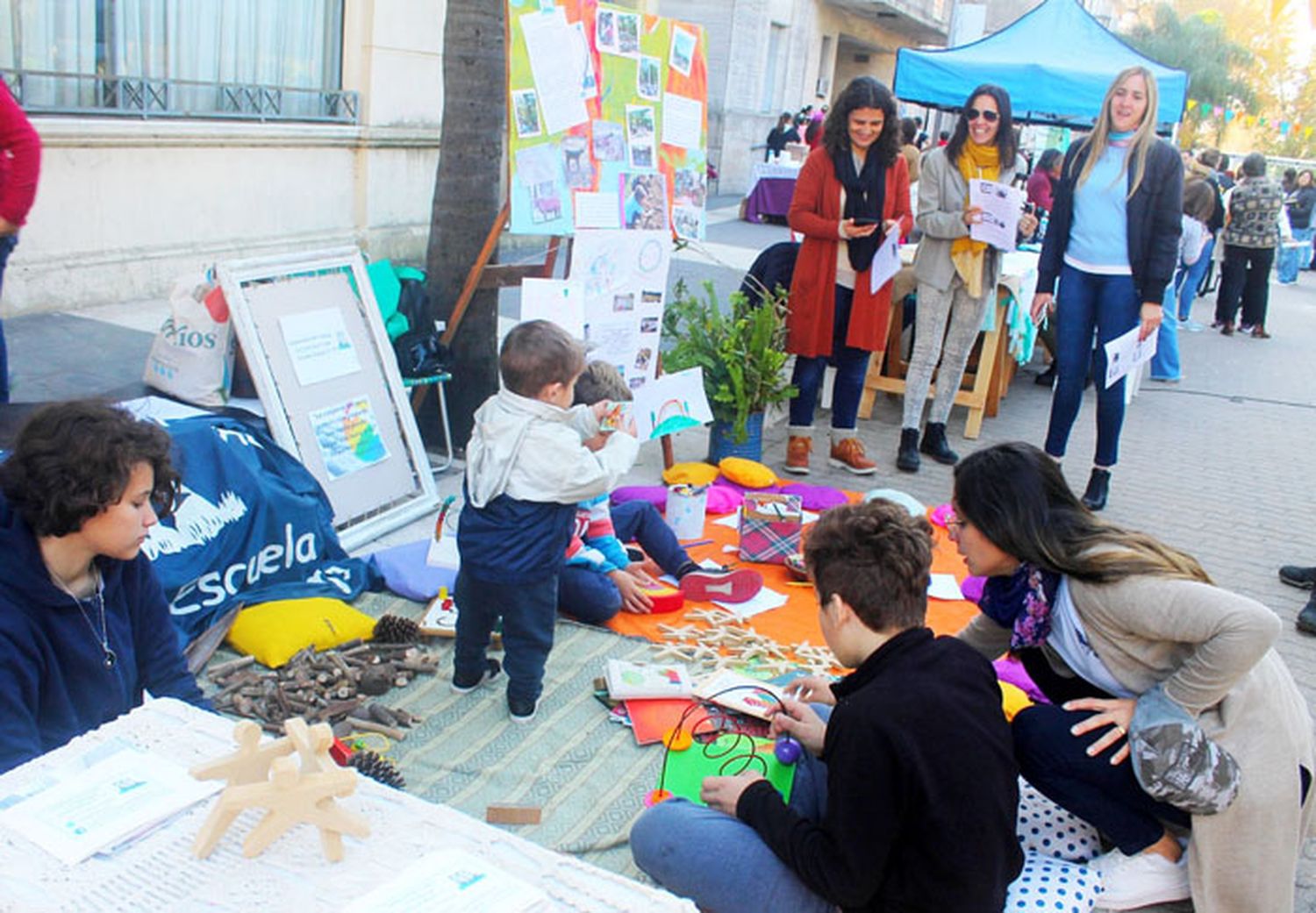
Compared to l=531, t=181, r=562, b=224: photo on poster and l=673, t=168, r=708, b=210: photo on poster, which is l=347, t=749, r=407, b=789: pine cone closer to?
l=531, t=181, r=562, b=224: photo on poster

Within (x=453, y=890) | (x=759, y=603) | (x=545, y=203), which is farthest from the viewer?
(x=545, y=203)

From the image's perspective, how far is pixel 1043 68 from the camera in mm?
9078

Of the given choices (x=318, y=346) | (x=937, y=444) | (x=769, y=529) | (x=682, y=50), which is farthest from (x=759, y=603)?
(x=682, y=50)

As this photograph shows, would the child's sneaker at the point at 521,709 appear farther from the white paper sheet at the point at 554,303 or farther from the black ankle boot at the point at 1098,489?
the black ankle boot at the point at 1098,489

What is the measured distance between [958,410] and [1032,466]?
531 centimetres

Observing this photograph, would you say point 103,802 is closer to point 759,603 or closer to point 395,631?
point 395,631

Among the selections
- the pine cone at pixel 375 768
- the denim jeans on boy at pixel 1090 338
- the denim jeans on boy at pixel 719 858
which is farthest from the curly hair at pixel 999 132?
the pine cone at pixel 375 768

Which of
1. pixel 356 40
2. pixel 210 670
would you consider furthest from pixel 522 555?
pixel 356 40

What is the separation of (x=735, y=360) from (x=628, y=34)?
152 cm

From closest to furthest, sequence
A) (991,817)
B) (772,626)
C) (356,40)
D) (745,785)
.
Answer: (991,817)
(745,785)
(772,626)
(356,40)

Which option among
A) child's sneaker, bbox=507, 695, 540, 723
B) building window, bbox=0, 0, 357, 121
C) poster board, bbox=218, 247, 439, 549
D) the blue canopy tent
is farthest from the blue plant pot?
the blue canopy tent

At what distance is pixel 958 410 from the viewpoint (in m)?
7.68

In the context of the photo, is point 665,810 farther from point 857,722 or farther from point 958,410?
point 958,410

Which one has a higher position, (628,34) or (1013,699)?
(628,34)
